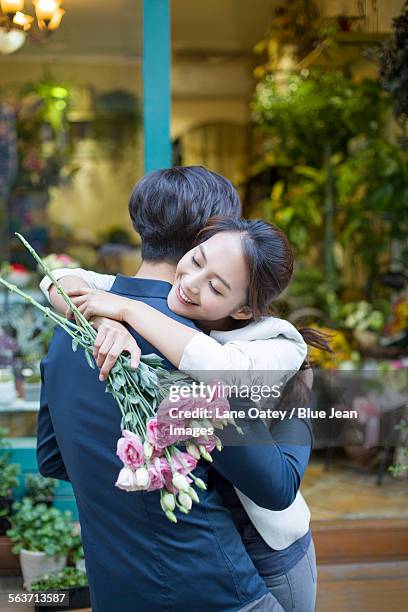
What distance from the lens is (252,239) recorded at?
1357mm

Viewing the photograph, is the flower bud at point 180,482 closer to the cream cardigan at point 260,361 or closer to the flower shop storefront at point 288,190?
the cream cardigan at point 260,361

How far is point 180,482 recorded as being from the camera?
4.06ft

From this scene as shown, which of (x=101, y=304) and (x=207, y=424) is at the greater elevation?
(x=101, y=304)

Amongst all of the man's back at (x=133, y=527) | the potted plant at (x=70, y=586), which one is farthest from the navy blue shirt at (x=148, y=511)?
the potted plant at (x=70, y=586)

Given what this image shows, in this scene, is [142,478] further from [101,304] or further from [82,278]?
[82,278]

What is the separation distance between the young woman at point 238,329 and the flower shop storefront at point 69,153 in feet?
6.16

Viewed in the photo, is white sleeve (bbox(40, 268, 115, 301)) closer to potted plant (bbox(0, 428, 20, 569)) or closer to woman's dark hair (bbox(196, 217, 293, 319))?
woman's dark hair (bbox(196, 217, 293, 319))

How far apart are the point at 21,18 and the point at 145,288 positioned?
276 centimetres

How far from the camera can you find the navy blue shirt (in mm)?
1325

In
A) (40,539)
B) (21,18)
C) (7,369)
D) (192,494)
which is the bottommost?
(40,539)

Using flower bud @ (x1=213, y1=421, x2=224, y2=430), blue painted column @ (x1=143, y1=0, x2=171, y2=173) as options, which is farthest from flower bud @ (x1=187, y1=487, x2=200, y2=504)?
blue painted column @ (x1=143, y1=0, x2=171, y2=173)

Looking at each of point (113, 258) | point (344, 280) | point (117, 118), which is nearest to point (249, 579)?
point (113, 258)

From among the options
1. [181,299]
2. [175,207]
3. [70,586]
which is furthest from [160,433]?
[70,586]

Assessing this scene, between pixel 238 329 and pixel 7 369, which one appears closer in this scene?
pixel 238 329
